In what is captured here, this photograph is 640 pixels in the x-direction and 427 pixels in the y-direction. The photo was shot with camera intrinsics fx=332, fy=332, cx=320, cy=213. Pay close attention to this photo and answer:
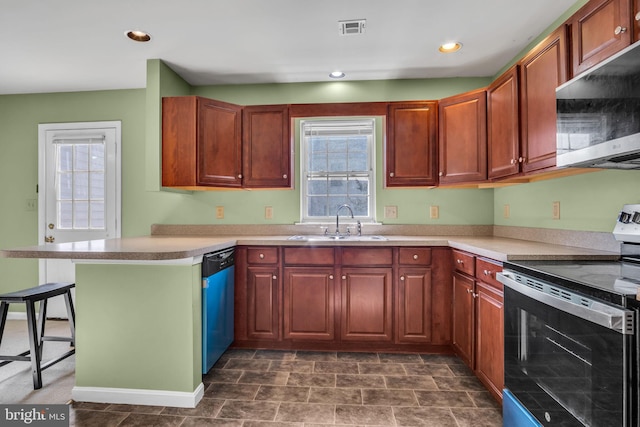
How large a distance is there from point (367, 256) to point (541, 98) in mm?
1582

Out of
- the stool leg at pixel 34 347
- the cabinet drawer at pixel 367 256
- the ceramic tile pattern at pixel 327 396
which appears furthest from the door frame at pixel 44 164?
the cabinet drawer at pixel 367 256

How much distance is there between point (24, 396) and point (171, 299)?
1187 mm

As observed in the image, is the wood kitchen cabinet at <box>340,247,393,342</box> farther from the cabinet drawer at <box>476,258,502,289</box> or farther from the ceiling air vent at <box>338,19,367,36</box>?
the ceiling air vent at <box>338,19,367,36</box>

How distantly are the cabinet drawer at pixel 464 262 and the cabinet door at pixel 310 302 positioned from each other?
0.98 metres

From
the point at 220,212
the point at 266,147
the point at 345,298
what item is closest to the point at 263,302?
the point at 345,298

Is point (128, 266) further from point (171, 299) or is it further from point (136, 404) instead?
point (136, 404)

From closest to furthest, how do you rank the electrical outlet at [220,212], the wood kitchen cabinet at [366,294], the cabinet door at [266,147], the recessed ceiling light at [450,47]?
1. the recessed ceiling light at [450,47]
2. the wood kitchen cabinet at [366,294]
3. the cabinet door at [266,147]
4. the electrical outlet at [220,212]

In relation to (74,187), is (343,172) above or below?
above

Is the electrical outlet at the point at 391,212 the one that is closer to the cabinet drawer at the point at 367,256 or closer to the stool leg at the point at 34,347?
the cabinet drawer at the point at 367,256

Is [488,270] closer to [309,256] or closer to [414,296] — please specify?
[414,296]

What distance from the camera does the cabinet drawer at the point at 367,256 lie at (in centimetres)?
272

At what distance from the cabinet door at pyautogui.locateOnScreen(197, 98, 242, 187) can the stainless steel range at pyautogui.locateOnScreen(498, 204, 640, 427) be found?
92.4 inches

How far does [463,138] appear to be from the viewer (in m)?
2.78

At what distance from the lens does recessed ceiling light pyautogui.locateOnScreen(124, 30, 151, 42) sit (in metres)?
2.46
